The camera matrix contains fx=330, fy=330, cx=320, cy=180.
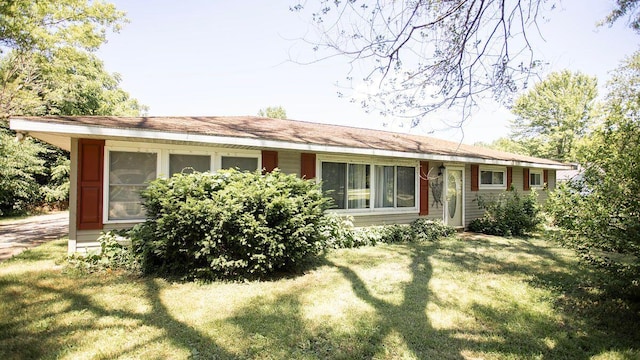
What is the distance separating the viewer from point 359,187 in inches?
358

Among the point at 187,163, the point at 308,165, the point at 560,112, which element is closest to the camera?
the point at 187,163

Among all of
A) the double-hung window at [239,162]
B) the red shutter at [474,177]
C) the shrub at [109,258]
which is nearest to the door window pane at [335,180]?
the double-hung window at [239,162]

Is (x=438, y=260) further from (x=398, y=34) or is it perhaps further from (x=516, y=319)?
(x=398, y=34)

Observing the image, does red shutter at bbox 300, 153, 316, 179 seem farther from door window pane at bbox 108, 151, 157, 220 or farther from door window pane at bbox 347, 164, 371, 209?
door window pane at bbox 108, 151, 157, 220

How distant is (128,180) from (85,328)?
11.3 feet

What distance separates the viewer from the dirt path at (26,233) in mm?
7855

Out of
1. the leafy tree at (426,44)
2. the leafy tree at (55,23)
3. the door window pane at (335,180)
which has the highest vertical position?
the leafy tree at (55,23)

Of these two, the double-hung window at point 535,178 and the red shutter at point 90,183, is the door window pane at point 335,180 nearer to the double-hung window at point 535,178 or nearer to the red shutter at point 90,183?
the red shutter at point 90,183

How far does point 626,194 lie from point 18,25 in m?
16.0

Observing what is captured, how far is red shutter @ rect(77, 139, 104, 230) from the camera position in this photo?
5.98 m

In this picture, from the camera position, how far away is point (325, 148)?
25.4 ft

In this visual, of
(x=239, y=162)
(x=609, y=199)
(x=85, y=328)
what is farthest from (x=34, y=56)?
(x=609, y=199)

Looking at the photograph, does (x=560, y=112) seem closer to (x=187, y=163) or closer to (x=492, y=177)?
(x=492, y=177)

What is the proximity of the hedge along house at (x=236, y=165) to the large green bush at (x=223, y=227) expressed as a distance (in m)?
1.08
